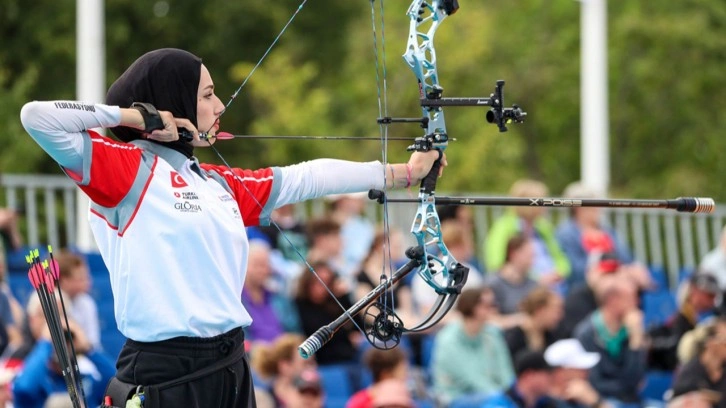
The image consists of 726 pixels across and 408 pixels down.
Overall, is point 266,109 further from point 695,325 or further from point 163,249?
point 163,249

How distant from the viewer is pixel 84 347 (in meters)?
6.60

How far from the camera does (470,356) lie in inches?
320

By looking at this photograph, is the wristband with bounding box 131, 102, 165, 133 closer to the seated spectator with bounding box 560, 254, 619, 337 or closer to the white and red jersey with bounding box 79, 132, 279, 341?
the white and red jersey with bounding box 79, 132, 279, 341

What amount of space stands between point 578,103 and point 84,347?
17.3m

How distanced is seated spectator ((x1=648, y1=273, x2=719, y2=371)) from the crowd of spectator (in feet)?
0.03

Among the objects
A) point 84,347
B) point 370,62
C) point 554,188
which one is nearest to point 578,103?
point 554,188

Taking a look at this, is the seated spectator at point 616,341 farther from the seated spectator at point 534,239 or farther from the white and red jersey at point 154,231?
the white and red jersey at point 154,231

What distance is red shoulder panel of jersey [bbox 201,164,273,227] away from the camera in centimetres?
448

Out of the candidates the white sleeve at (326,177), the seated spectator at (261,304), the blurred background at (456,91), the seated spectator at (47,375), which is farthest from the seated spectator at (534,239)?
the white sleeve at (326,177)

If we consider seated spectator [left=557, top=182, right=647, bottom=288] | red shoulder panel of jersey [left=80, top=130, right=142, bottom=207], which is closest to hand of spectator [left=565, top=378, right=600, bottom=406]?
seated spectator [left=557, top=182, right=647, bottom=288]

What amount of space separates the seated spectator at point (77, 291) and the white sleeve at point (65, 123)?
3.30 meters

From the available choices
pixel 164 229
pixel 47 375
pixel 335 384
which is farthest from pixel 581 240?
pixel 164 229

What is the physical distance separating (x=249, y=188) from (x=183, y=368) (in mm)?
687

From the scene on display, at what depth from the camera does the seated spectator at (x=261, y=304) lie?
321 inches
